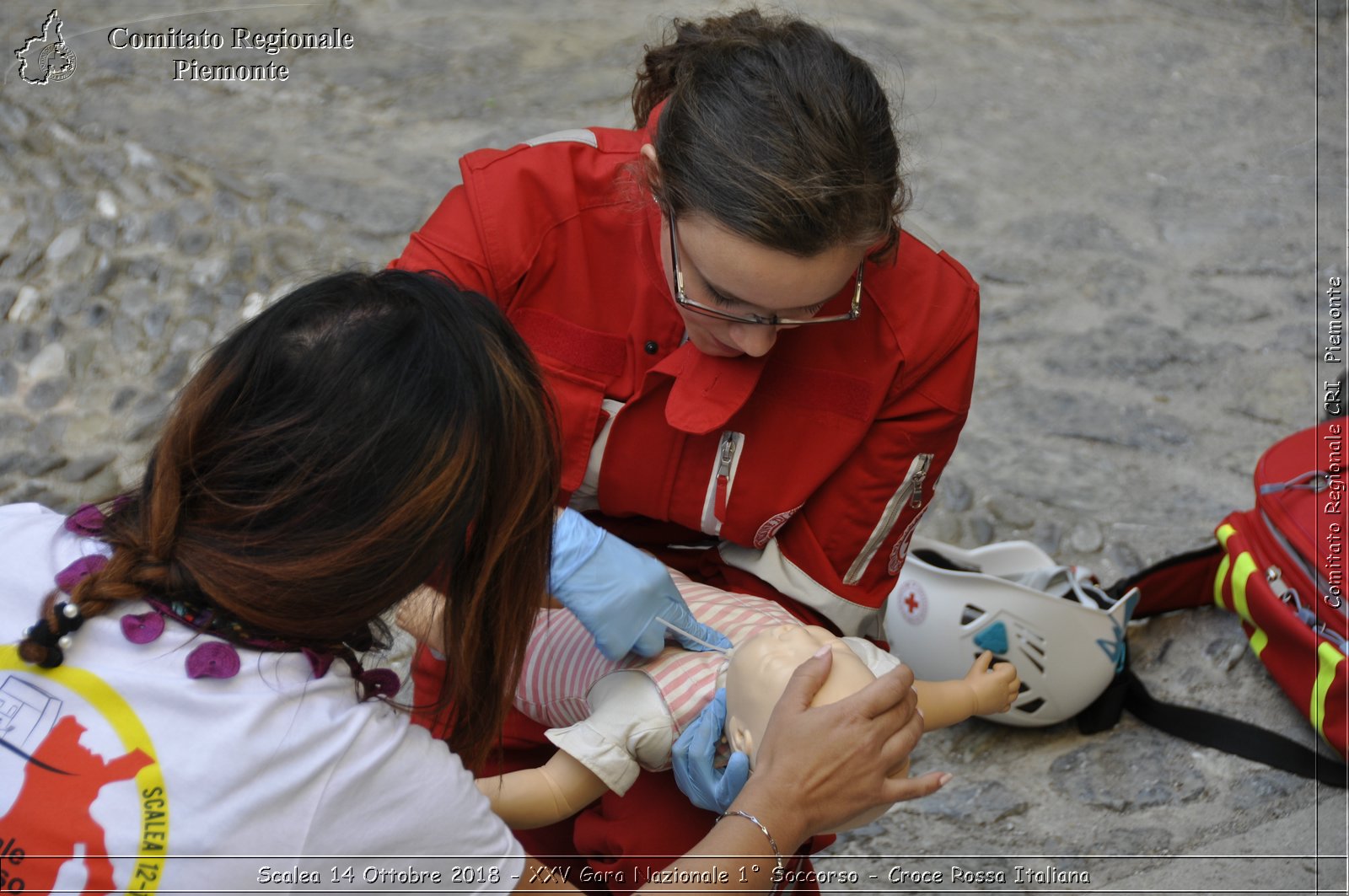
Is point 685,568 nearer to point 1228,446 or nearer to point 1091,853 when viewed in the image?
point 1091,853

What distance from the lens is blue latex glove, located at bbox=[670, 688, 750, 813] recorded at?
1.86m

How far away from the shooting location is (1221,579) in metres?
2.91

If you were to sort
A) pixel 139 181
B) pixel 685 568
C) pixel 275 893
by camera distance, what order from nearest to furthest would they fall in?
pixel 275 893 < pixel 685 568 < pixel 139 181

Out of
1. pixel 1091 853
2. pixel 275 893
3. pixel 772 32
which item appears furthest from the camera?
pixel 1091 853

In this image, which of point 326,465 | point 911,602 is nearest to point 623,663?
point 326,465

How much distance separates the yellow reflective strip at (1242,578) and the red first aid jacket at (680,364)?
0.98m

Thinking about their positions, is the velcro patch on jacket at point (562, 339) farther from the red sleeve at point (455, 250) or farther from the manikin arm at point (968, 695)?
the manikin arm at point (968, 695)

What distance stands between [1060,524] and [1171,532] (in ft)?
0.98

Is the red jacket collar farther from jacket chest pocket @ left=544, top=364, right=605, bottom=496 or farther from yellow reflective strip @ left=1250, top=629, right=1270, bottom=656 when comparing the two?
yellow reflective strip @ left=1250, top=629, right=1270, bottom=656

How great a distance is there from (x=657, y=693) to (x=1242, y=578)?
155 centimetres

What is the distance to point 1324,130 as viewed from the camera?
17.0ft

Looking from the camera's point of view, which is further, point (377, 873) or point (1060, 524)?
point (1060, 524)

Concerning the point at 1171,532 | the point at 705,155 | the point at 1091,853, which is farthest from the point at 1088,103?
the point at 705,155

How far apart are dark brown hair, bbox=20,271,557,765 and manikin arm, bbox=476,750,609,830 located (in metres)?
0.55
